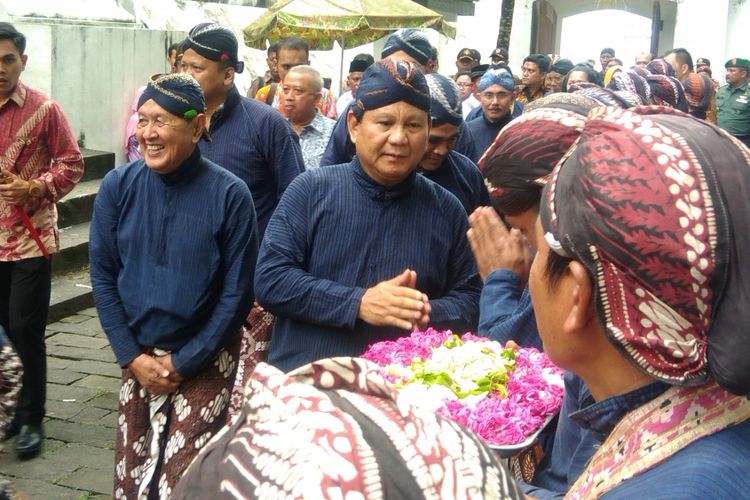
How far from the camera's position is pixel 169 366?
389 cm

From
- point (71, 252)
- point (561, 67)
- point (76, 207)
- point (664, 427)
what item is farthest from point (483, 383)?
point (561, 67)

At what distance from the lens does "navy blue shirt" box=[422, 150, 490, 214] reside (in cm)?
441

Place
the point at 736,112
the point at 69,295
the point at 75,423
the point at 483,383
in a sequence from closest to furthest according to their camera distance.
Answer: the point at 483,383 → the point at 75,423 → the point at 69,295 → the point at 736,112

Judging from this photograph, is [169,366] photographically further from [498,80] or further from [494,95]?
[498,80]

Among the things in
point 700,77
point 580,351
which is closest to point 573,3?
point 700,77

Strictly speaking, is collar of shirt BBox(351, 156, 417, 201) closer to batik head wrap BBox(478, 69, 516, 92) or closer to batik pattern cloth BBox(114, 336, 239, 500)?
batik pattern cloth BBox(114, 336, 239, 500)

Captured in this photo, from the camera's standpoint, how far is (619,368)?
1676 mm

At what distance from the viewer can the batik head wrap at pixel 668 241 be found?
1.43m

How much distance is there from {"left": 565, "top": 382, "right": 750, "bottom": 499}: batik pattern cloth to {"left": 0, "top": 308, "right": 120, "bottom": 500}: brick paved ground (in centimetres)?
371

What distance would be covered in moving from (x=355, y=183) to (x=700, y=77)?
10.8 metres

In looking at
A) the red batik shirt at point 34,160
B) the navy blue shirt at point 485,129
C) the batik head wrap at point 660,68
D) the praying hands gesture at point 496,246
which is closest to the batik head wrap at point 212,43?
the red batik shirt at point 34,160

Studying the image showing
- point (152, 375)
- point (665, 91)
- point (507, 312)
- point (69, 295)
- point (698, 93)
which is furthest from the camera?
point (698, 93)

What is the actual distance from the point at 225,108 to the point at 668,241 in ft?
13.0

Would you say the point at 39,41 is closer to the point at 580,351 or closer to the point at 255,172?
the point at 255,172
